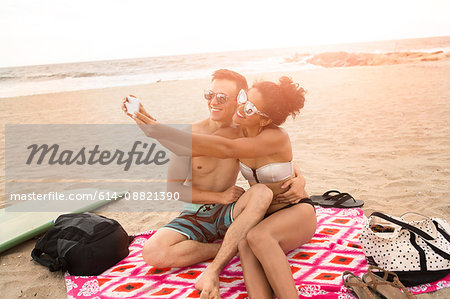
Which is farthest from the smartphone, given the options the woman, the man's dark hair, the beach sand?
the beach sand

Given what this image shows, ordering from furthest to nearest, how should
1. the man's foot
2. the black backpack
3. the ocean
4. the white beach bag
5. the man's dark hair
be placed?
the ocean
the man's dark hair
the black backpack
the white beach bag
the man's foot

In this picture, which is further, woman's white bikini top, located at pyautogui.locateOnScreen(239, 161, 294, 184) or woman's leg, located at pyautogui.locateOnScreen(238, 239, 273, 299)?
woman's white bikini top, located at pyautogui.locateOnScreen(239, 161, 294, 184)

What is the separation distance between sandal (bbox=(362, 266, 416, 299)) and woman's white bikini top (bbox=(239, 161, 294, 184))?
0.95m

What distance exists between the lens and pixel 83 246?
10.1ft

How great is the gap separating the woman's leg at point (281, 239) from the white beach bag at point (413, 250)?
0.48m

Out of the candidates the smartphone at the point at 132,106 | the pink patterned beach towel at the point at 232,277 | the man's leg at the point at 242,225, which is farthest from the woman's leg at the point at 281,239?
the smartphone at the point at 132,106

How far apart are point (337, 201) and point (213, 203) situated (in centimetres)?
180

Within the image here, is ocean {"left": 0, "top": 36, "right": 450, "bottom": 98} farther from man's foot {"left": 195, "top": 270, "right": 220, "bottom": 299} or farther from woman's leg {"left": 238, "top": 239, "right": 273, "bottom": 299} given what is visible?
woman's leg {"left": 238, "top": 239, "right": 273, "bottom": 299}

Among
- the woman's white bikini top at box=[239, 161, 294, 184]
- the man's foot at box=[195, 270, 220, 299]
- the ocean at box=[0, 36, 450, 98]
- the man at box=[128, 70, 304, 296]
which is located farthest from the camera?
the ocean at box=[0, 36, 450, 98]

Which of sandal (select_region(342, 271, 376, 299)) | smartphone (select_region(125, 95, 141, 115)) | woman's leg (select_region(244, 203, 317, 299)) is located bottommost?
sandal (select_region(342, 271, 376, 299))

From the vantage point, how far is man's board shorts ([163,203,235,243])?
10.3 ft

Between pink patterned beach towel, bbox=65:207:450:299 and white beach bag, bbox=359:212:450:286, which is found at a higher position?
white beach bag, bbox=359:212:450:286

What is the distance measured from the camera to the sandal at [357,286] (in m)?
2.51

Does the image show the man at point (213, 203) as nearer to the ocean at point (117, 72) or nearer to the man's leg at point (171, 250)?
the man's leg at point (171, 250)
